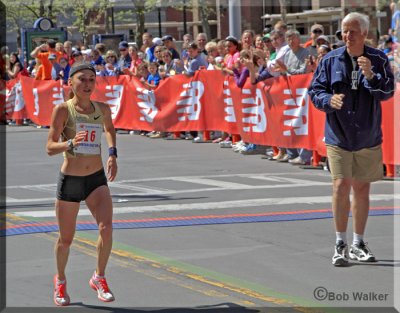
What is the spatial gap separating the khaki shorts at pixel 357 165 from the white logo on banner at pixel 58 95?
18.7 meters

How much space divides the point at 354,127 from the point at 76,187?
257 centimetres

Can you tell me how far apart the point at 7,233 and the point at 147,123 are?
1271 cm

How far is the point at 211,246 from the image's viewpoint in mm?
10320

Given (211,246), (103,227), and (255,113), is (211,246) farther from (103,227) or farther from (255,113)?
(255,113)

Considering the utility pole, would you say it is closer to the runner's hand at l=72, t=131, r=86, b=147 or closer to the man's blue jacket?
the man's blue jacket

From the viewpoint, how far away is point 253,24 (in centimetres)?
6600

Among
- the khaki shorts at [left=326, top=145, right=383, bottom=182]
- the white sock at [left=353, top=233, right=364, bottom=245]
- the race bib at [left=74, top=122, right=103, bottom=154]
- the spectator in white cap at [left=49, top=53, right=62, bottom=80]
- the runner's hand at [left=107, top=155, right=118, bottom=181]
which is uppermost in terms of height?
the spectator in white cap at [left=49, top=53, right=62, bottom=80]

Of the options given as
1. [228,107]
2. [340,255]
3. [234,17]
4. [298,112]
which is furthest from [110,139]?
[234,17]

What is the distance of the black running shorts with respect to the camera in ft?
27.3

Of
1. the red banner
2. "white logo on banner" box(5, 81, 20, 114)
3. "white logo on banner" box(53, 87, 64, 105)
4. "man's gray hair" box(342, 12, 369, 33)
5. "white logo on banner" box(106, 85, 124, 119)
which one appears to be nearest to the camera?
"man's gray hair" box(342, 12, 369, 33)

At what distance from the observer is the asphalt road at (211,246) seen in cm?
812

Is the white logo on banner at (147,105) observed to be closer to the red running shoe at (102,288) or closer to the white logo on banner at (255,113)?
the white logo on banner at (255,113)

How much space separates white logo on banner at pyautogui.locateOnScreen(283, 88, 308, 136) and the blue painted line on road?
16.9ft

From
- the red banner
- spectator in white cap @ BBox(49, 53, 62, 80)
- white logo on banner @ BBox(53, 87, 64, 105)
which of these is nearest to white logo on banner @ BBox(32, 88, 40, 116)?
the red banner
